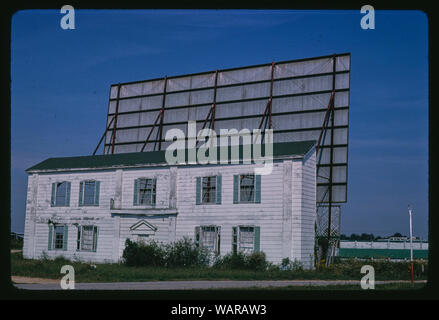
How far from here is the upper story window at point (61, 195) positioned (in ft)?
72.8

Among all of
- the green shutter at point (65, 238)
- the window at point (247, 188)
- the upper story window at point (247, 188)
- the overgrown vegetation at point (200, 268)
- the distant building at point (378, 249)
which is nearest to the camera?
the overgrown vegetation at point (200, 268)

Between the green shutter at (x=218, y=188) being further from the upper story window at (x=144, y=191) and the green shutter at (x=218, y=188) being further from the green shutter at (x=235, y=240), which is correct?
the upper story window at (x=144, y=191)

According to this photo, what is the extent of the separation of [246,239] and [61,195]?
907cm

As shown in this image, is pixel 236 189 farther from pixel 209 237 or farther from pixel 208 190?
pixel 209 237

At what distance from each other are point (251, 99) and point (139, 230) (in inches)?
457

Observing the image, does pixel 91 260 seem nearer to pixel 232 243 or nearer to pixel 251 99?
pixel 232 243

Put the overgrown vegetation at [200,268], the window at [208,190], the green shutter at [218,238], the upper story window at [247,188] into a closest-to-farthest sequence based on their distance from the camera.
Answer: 1. the overgrown vegetation at [200,268]
2. the upper story window at [247,188]
3. the green shutter at [218,238]
4. the window at [208,190]

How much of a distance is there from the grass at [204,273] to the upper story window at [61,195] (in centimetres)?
381

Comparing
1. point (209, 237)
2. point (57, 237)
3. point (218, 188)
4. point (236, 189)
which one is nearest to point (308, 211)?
point (236, 189)

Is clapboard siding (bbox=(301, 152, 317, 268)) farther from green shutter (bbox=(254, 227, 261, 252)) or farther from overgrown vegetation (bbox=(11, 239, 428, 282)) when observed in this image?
green shutter (bbox=(254, 227, 261, 252))

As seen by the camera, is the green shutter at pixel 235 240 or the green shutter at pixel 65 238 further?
the green shutter at pixel 65 238

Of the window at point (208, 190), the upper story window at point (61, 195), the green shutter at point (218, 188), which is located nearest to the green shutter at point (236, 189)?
the green shutter at point (218, 188)
